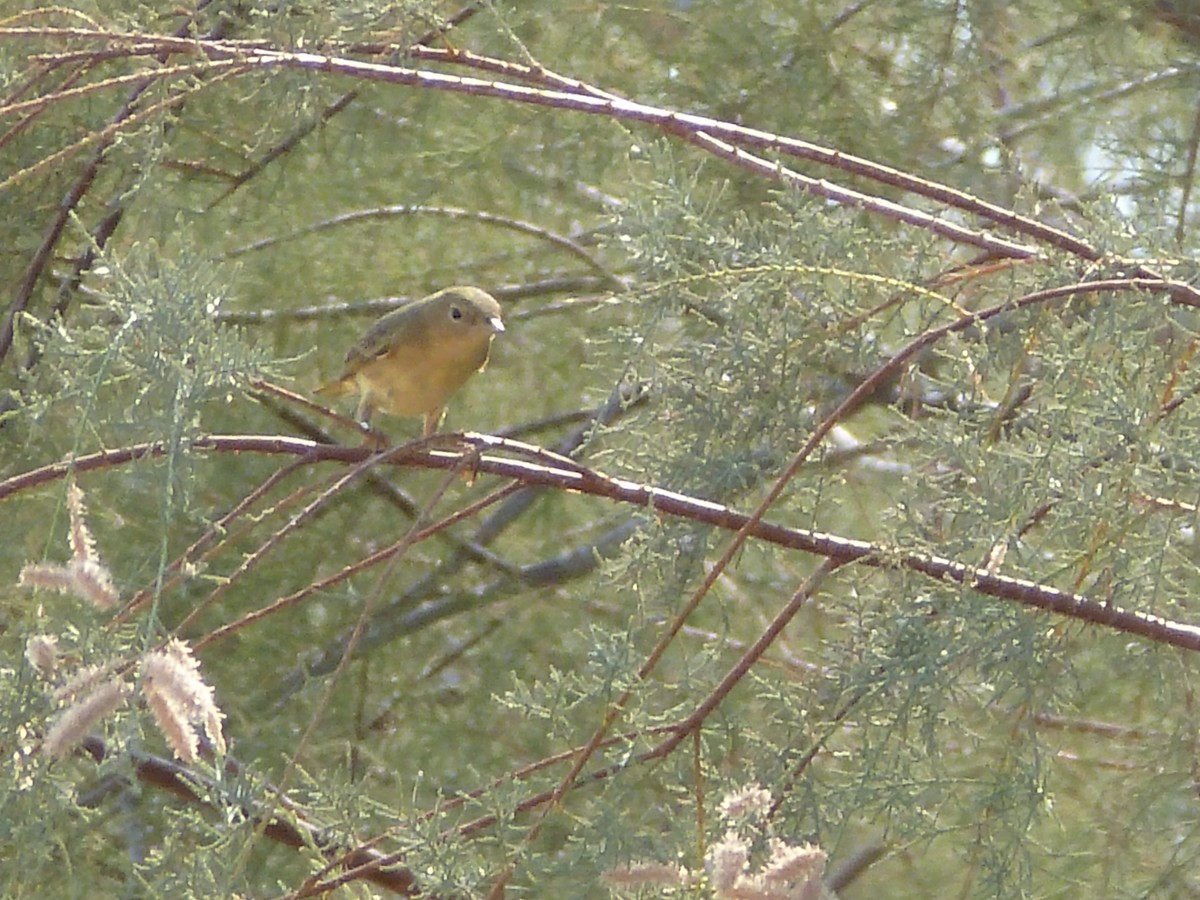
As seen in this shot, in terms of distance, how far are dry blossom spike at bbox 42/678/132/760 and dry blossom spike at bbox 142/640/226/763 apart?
0.9 inches

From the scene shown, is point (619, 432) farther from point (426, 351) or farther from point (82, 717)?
point (82, 717)

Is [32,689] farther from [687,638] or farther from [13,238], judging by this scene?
[687,638]

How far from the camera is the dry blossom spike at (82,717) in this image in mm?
1041

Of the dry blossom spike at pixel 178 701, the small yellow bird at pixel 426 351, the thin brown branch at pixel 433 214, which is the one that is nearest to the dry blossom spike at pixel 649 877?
the dry blossom spike at pixel 178 701

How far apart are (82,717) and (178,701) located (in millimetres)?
71

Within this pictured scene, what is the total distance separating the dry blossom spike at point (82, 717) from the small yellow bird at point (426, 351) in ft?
4.44

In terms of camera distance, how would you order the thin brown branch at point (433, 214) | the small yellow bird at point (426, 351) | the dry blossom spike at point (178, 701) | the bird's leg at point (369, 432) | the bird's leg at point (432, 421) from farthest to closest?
the thin brown branch at point (433, 214) < the bird's leg at point (432, 421) < the small yellow bird at point (426, 351) < the bird's leg at point (369, 432) < the dry blossom spike at point (178, 701)

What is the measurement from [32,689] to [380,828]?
55.7 inches

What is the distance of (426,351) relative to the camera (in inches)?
95.8

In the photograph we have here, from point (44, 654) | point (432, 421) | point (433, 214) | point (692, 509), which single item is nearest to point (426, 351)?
point (432, 421)

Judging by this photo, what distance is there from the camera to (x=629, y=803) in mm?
2166

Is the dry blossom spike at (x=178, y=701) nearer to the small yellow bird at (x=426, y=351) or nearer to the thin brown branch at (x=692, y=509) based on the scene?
the thin brown branch at (x=692, y=509)

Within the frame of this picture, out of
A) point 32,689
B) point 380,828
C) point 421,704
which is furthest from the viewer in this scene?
point 421,704

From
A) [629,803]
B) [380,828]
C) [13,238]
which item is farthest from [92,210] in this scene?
[629,803]
